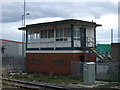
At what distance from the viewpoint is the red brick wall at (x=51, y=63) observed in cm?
2170

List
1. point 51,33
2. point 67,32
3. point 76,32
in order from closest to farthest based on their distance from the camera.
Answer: point 76,32, point 67,32, point 51,33

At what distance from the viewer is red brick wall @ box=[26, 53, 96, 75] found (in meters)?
21.7

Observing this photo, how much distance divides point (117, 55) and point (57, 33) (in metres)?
7.11

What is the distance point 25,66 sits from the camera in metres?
27.7

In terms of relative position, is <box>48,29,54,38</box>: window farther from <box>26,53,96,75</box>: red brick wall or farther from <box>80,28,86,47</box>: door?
<box>80,28,86,47</box>: door

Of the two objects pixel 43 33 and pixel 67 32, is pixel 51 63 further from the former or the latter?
pixel 43 33

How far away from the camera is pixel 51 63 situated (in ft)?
77.3

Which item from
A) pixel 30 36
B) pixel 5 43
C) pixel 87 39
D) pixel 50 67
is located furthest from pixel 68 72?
pixel 5 43

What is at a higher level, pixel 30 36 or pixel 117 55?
pixel 30 36

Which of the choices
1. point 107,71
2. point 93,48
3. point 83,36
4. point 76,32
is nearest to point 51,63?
point 76,32

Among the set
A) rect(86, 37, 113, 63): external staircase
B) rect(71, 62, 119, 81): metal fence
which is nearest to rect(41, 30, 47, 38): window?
rect(86, 37, 113, 63): external staircase

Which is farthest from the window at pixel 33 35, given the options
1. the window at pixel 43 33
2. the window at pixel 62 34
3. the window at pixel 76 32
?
the window at pixel 76 32

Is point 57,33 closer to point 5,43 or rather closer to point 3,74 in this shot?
point 3,74

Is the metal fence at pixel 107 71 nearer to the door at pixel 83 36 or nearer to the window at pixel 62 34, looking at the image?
the door at pixel 83 36
